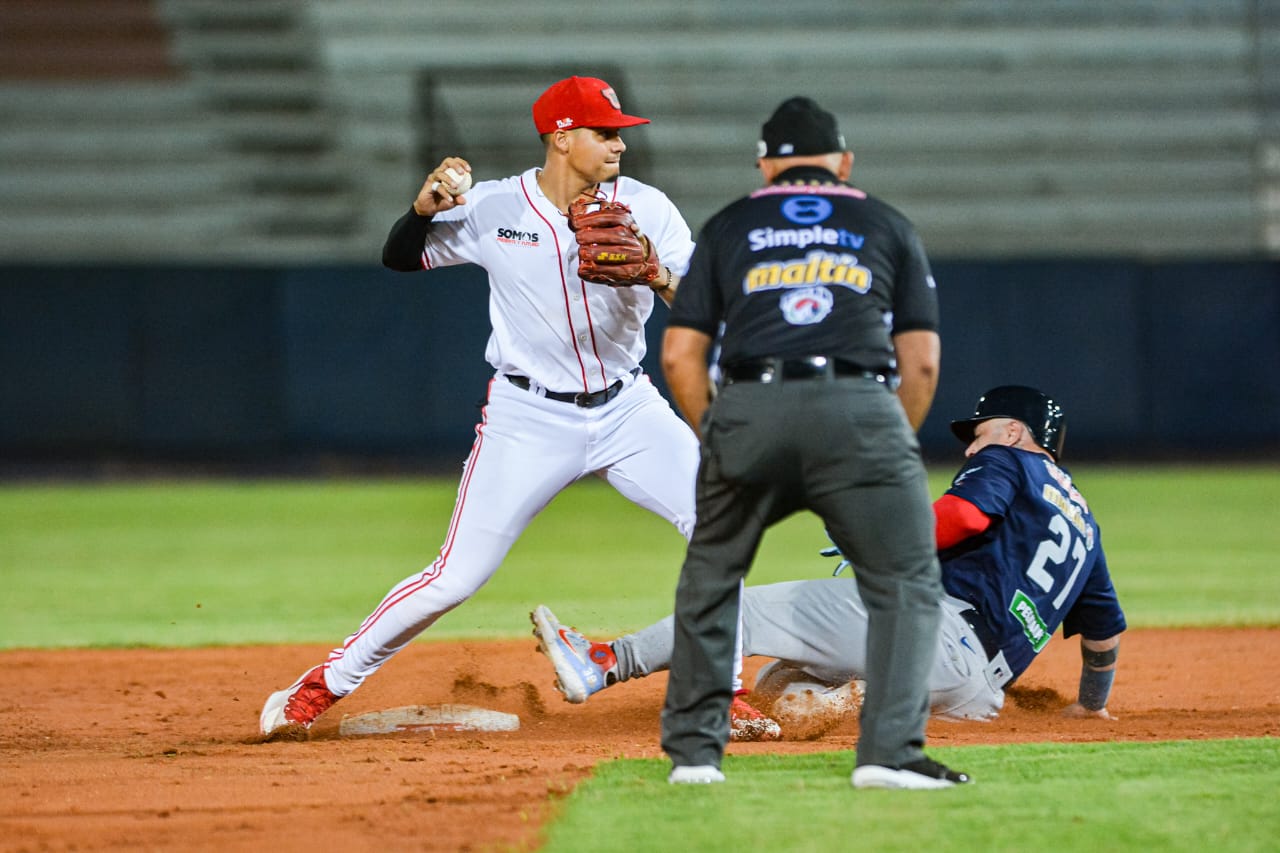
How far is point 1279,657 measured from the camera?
6512 mm

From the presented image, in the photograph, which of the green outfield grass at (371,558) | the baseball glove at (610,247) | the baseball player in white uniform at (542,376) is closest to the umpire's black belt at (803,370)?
the baseball glove at (610,247)

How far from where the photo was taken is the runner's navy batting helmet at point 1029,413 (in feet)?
16.2

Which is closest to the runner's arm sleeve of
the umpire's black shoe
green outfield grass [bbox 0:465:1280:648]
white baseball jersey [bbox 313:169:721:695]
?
white baseball jersey [bbox 313:169:721:695]

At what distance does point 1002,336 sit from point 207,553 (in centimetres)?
856

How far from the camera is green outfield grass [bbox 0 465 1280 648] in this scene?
26.0ft

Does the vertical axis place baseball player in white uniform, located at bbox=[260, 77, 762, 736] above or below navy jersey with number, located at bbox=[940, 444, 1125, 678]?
above

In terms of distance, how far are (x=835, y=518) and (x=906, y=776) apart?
0.61 metres

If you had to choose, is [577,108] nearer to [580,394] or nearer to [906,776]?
[580,394]

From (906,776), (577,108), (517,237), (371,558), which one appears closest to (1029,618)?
(906,776)

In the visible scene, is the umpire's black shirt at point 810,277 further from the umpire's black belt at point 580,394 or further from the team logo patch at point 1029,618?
the team logo patch at point 1029,618

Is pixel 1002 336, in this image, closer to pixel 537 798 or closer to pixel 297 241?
pixel 297 241

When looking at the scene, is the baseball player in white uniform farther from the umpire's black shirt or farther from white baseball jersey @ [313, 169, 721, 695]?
the umpire's black shirt

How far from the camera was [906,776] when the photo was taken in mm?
3648

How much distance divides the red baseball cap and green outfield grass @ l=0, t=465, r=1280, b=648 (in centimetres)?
285
